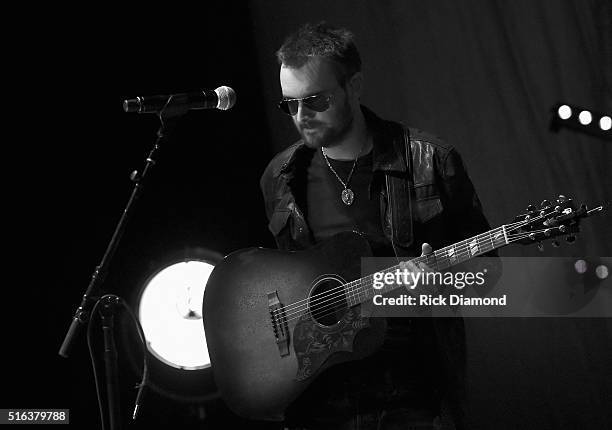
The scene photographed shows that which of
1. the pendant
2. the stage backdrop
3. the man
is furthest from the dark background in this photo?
the pendant

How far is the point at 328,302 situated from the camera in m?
2.78

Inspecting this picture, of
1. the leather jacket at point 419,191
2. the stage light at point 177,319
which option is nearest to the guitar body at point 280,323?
the leather jacket at point 419,191

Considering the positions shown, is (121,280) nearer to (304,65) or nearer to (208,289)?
(208,289)

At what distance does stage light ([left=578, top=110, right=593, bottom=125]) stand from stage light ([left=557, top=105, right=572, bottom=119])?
47 millimetres

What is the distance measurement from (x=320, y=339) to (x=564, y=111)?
57.7 inches

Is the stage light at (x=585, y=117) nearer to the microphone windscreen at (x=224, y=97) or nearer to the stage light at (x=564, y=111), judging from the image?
the stage light at (x=564, y=111)

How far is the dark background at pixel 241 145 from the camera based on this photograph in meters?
3.41

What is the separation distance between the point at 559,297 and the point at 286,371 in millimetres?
1278

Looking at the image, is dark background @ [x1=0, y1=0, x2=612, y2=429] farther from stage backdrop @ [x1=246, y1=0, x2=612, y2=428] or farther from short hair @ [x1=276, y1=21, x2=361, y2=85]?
short hair @ [x1=276, y1=21, x2=361, y2=85]

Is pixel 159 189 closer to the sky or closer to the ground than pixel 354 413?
closer to the sky

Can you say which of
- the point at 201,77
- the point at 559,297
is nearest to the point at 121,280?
the point at 201,77

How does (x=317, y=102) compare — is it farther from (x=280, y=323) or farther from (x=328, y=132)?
(x=280, y=323)

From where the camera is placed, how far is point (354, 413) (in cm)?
259

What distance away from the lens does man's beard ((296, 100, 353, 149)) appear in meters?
2.87
